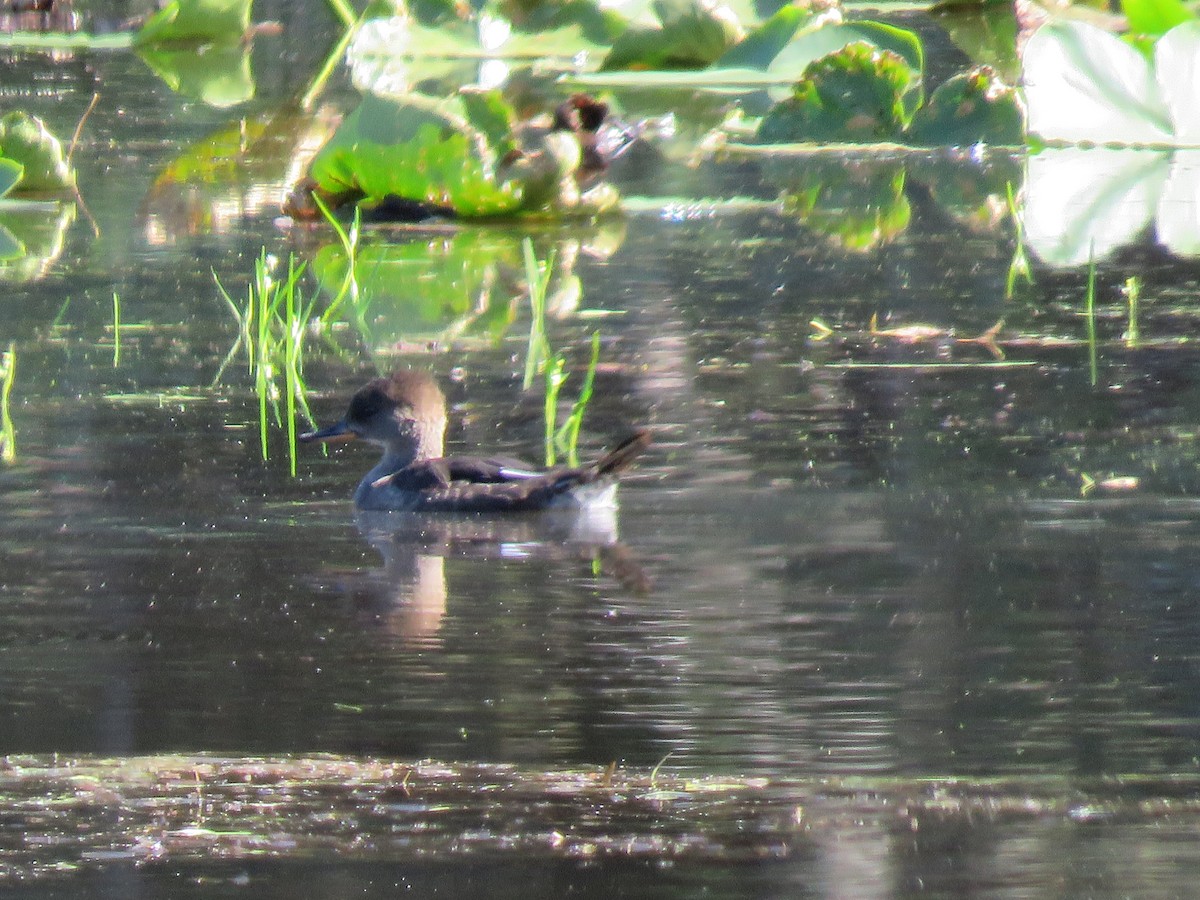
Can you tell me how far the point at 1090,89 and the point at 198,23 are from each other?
242 inches

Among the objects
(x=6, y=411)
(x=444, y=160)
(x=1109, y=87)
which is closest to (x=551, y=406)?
(x=6, y=411)

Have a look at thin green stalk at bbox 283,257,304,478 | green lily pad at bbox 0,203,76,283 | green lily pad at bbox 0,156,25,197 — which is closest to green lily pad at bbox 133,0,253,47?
green lily pad at bbox 0,203,76,283

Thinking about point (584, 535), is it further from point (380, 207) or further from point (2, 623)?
point (380, 207)

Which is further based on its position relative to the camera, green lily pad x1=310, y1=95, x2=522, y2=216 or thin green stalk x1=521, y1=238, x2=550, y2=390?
green lily pad x1=310, y1=95, x2=522, y2=216

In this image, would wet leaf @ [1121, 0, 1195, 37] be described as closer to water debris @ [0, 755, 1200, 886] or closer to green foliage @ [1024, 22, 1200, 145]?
green foliage @ [1024, 22, 1200, 145]

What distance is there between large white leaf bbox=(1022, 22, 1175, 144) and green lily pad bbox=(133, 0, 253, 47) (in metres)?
5.51

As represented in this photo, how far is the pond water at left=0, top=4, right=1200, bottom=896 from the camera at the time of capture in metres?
3.32

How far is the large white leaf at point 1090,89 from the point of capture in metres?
8.75

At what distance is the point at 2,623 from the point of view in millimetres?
4125

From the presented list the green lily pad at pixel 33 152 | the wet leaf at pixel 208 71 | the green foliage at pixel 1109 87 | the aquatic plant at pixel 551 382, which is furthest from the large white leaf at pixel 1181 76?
the wet leaf at pixel 208 71

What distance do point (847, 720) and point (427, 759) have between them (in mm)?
642

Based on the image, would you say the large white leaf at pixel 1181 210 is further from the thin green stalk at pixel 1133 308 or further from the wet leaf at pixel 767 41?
the wet leaf at pixel 767 41

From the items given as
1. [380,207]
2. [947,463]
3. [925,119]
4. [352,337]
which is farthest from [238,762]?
[925,119]

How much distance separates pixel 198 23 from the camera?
528 inches
